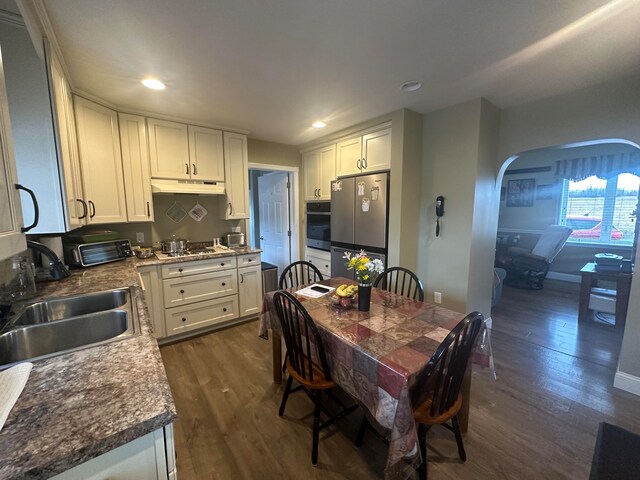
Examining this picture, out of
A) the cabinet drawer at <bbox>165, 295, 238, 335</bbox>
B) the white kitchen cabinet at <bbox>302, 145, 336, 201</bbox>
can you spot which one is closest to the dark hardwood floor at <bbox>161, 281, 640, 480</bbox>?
the cabinet drawer at <bbox>165, 295, 238, 335</bbox>

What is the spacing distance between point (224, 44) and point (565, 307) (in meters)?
5.20

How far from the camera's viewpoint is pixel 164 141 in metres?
2.89

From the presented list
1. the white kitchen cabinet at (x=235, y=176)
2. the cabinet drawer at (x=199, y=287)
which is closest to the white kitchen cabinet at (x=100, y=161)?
the cabinet drawer at (x=199, y=287)

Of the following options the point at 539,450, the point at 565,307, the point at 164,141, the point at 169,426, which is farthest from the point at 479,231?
the point at 164,141

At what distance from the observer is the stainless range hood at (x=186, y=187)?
2867 millimetres

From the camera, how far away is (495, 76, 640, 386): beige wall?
2.05 metres

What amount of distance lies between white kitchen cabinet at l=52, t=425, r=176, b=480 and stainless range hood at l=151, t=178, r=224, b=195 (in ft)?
8.77

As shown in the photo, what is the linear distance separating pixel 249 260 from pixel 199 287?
63cm

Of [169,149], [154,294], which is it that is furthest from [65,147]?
[154,294]

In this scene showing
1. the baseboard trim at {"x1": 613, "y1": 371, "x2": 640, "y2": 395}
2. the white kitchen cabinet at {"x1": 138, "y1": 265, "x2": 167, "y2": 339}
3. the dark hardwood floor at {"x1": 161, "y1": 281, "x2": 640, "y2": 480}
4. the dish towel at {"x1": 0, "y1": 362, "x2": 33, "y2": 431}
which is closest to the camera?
the dish towel at {"x1": 0, "y1": 362, "x2": 33, "y2": 431}

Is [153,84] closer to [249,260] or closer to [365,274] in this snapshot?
[249,260]

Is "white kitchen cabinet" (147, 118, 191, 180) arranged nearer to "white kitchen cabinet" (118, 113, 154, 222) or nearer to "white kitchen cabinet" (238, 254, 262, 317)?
"white kitchen cabinet" (118, 113, 154, 222)

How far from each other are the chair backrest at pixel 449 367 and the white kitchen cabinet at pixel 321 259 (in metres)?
2.51

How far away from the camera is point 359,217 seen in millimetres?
3227
